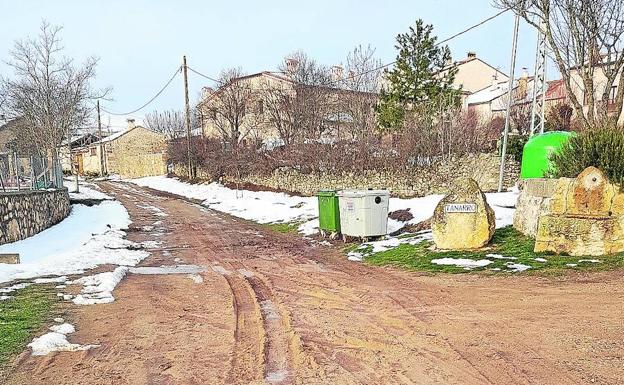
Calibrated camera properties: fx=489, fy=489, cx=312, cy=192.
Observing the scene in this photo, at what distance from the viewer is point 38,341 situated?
491 centimetres

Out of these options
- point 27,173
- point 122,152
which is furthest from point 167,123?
point 27,173

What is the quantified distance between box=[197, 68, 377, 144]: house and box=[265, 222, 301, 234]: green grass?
9309mm

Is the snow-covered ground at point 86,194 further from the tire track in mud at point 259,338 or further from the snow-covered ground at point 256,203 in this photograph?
the tire track in mud at point 259,338

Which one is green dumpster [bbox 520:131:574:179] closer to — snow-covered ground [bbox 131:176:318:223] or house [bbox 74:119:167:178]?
snow-covered ground [bbox 131:176:318:223]

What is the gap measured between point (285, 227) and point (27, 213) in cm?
725

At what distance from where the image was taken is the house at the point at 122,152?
178ft

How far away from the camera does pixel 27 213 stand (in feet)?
42.0

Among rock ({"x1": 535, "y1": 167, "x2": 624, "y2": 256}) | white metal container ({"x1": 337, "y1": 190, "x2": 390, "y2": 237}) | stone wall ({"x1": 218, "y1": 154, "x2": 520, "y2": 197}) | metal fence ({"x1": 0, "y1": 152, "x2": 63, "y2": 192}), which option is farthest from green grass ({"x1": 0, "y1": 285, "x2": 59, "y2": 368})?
stone wall ({"x1": 218, "y1": 154, "x2": 520, "y2": 197})

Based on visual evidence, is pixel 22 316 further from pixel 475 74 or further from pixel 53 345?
pixel 475 74

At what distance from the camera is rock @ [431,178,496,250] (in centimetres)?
924

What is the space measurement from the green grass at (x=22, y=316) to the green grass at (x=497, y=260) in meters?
5.52

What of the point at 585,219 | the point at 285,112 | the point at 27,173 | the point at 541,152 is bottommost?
the point at 585,219

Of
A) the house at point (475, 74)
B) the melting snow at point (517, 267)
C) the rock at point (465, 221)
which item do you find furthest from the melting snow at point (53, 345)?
the house at point (475, 74)

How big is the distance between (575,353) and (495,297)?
1978 mm
